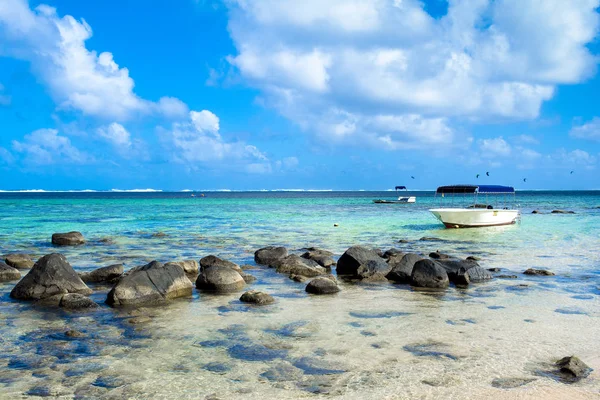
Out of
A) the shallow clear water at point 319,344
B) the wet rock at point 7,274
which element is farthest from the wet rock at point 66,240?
the shallow clear water at point 319,344

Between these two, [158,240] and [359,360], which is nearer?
[359,360]

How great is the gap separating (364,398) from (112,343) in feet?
13.0

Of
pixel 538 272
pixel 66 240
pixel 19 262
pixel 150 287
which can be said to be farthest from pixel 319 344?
pixel 66 240

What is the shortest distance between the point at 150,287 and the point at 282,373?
187 inches

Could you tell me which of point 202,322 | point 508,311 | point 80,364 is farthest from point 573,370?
point 80,364

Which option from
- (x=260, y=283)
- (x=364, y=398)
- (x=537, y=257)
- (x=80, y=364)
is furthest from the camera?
(x=537, y=257)

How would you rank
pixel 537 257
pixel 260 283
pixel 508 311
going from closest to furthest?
1. pixel 508 311
2. pixel 260 283
3. pixel 537 257

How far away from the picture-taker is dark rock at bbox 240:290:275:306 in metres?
10.2

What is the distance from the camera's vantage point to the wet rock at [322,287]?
1127 cm

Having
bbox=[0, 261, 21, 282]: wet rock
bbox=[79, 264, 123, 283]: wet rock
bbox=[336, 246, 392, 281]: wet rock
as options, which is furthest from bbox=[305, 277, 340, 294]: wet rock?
bbox=[0, 261, 21, 282]: wet rock

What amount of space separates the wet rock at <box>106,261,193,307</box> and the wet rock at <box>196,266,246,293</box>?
458mm

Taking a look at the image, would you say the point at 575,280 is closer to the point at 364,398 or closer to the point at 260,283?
the point at 260,283

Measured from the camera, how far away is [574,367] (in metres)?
6.26

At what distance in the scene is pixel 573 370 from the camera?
621 centimetres
